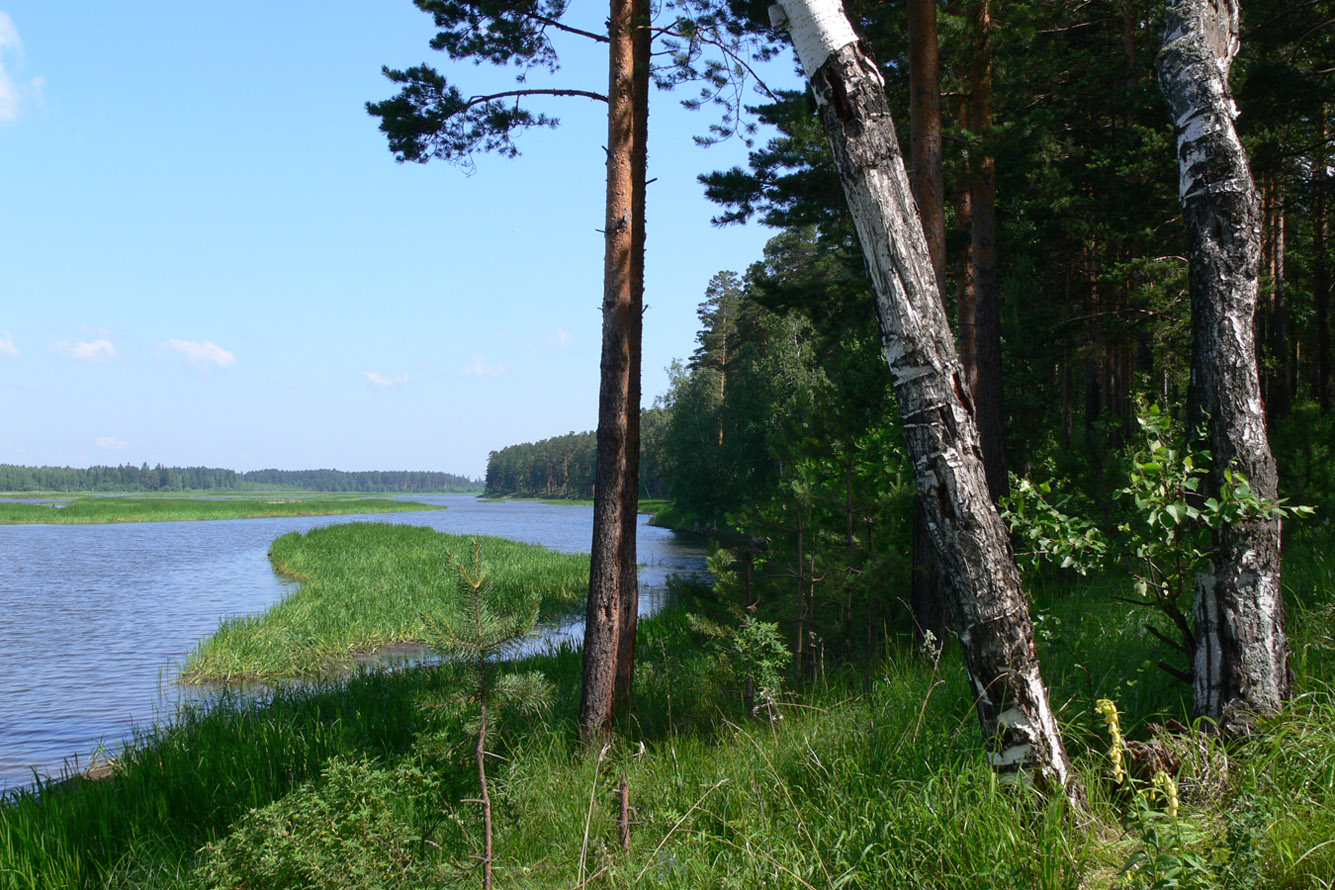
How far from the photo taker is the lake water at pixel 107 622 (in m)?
9.71

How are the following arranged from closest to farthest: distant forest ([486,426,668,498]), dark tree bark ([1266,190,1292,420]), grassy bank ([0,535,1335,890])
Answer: grassy bank ([0,535,1335,890]) < dark tree bark ([1266,190,1292,420]) < distant forest ([486,426,668,498])

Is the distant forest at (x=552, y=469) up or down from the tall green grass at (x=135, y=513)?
up

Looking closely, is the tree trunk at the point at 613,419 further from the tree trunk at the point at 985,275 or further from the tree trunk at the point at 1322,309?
the tree trunk at the point at 1322,309

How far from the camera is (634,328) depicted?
6996 millimetres

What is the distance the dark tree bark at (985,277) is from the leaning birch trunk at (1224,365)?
19.9ft

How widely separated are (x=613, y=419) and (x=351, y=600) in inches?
502

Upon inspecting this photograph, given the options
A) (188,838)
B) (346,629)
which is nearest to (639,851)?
(188,838)

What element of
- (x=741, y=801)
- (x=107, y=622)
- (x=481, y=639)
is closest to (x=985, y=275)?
(x=741, y=801)

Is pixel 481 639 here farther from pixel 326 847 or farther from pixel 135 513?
pixel 135 513

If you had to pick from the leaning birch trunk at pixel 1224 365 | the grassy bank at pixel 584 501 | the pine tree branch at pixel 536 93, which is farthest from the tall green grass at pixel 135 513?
the leaning birch trunk at pixel 1224 365

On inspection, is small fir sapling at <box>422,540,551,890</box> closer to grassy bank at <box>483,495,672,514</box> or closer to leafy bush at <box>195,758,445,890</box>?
leafy bush at <box>195,758,445,890</box>

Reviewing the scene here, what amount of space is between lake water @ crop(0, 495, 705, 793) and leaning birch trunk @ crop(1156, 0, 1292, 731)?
7.50m

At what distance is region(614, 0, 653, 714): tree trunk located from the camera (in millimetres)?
6715

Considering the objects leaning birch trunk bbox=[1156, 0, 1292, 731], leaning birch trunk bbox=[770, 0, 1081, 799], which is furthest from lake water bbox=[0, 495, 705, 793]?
leaning birch trunk bbox=[1156, 0, 1292, 731]
